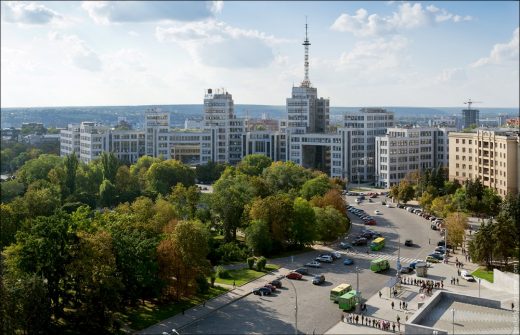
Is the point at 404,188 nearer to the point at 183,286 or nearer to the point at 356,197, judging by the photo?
the point at 356,197

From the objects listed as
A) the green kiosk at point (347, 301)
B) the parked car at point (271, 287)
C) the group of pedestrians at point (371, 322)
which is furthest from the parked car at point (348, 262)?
the group of pedestrians at point (371, 322)

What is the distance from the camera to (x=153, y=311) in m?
41.7

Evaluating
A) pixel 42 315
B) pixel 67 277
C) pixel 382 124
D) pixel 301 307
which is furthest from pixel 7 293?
pixel 382 124

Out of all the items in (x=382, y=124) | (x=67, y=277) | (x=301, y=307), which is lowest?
(x=301, y=307)

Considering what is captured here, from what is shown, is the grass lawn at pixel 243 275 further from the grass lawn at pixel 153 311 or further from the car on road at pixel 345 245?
the car on road at pixel 345 245

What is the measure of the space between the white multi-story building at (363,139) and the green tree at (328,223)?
5244 cm

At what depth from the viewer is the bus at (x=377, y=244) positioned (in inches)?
2364

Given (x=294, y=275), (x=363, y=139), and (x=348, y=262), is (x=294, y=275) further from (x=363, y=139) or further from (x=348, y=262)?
Result: (x=363, y=139)

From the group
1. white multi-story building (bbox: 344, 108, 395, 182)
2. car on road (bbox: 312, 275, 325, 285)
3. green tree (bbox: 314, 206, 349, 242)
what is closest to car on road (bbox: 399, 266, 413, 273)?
car on road (bbox: 312, 275, 325, 285)

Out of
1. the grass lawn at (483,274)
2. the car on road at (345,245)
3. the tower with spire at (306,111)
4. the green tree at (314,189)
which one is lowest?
the grass lawn at (483,274)

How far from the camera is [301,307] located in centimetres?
4272

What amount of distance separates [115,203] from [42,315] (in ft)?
148

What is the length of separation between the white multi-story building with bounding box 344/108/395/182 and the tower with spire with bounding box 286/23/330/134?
11202 millimetres

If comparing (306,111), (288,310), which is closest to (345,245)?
(288,310)
